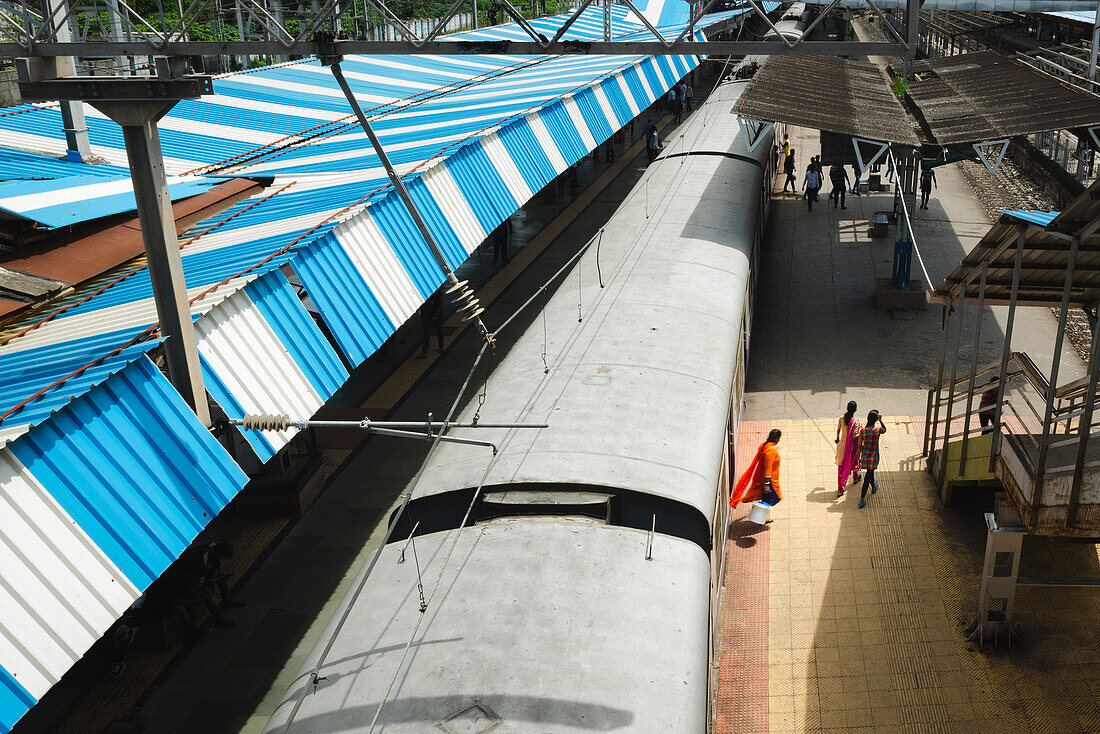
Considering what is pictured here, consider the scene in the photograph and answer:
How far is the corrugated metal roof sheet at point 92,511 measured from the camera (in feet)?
19.5

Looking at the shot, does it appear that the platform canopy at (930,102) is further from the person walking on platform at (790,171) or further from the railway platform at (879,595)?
the railway platform at (879,595)

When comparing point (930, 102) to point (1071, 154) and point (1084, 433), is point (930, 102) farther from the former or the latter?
point (1084, 433)

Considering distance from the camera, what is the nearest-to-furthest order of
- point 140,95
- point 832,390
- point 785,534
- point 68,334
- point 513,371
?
point 140,95, point 68,334, point 513,371, point 785,534, point 832,390

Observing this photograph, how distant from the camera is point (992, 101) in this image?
72.2 ft

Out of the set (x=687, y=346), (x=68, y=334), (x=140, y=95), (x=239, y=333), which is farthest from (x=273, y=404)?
(x=687, y=346)

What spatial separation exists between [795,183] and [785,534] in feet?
77.7

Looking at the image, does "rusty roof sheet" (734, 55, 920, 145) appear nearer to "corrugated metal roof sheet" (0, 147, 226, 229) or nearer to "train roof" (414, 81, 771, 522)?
"train roof" (414, 81, 771, 522)

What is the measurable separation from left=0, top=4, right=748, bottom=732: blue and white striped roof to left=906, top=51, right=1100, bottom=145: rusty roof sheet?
28.0 ft

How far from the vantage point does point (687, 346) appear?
10250 millimetres

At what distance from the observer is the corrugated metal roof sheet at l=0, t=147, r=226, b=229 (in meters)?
10.8

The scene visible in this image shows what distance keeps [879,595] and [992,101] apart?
51.3 ft

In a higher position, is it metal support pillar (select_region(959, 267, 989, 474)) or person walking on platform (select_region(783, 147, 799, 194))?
metal support pillar (select_region(959, 267, 989, 474))

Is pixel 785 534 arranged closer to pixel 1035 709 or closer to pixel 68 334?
pixel 1035 709

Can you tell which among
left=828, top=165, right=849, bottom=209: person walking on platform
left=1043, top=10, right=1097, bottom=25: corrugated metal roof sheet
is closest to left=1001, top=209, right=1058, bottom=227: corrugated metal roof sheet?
left=828, top=165, right=849, bottom=209: person walking on platform
